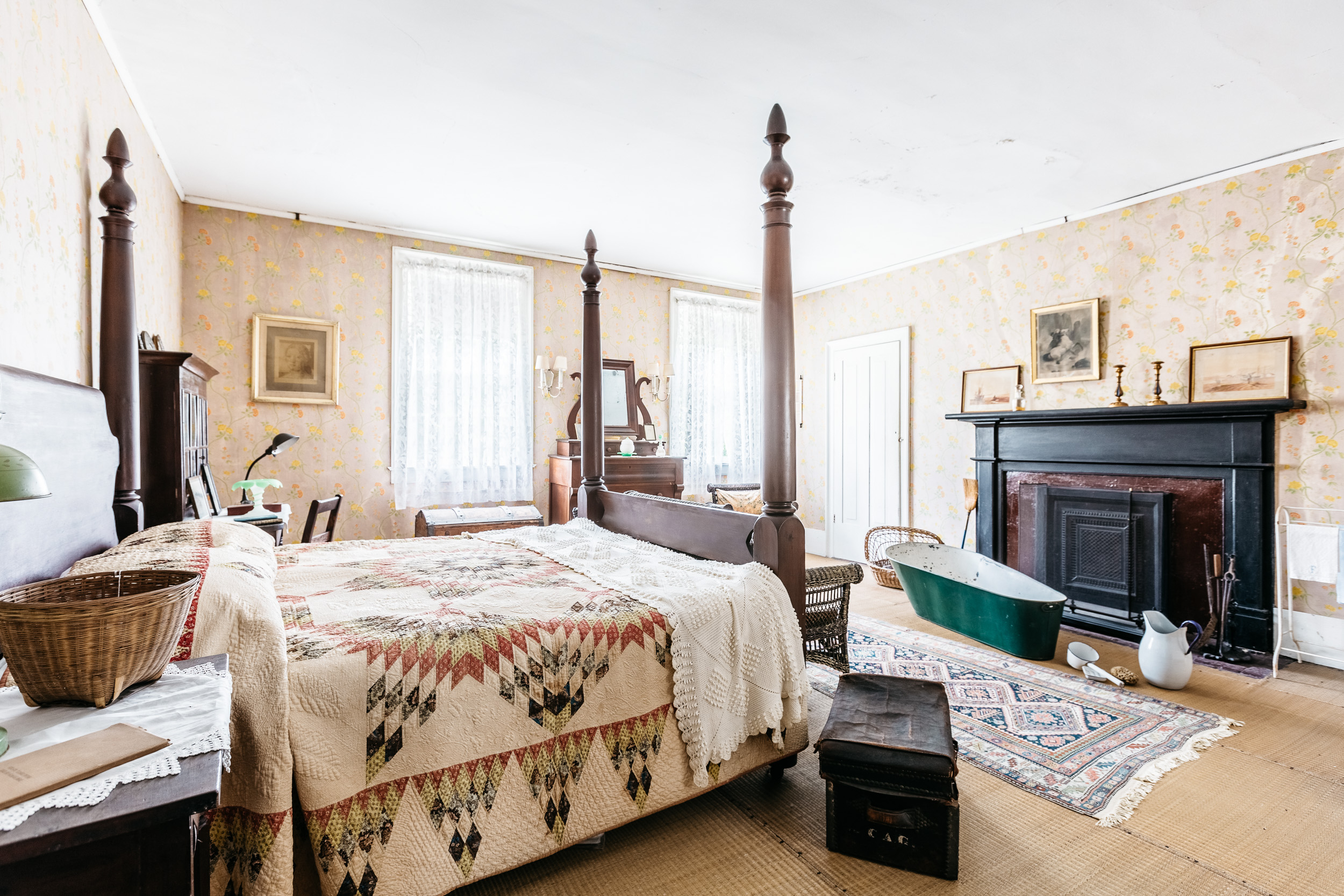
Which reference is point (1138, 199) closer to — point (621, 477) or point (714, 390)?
point (714, 390)

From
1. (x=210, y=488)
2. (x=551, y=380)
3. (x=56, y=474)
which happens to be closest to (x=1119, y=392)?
(x=551, y=380)

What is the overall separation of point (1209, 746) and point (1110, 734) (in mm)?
325

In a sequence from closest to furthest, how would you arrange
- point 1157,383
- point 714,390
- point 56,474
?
1. point 56,474
2. point 1157,383
3. point 714,390

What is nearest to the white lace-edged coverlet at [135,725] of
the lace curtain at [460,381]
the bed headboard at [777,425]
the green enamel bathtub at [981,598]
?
the bed headboard at [777,425]

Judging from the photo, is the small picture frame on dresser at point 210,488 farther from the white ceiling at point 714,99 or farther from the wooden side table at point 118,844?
the wooden side table at point 118,844

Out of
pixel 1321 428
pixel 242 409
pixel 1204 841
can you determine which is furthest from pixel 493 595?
pixel 1321 428

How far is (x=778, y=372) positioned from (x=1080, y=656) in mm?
2396

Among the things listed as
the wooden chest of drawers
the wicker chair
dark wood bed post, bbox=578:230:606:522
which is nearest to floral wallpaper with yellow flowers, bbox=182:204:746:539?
the wooden chest of drawers

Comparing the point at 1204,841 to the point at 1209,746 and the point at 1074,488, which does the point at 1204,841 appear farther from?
the point at 1074,488

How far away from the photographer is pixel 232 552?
1738mm

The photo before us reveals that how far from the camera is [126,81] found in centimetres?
267

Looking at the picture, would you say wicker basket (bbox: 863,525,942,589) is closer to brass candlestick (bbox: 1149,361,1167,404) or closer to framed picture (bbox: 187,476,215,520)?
brass candlestick (bbox: 1149,361,1167,404)

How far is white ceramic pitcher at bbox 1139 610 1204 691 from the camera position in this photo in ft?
9.42

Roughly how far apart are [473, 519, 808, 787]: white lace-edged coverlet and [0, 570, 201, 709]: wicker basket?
3.68ft
